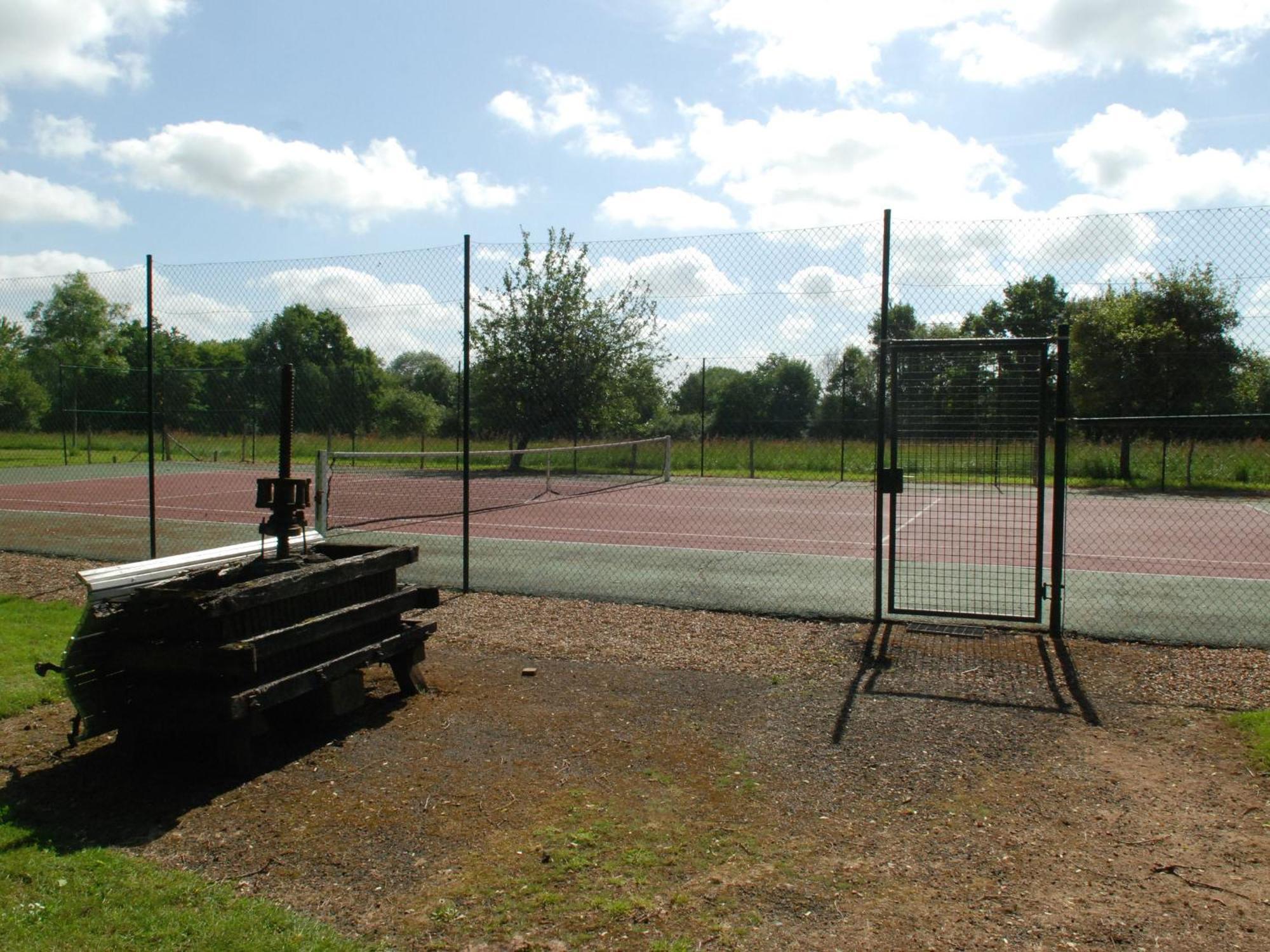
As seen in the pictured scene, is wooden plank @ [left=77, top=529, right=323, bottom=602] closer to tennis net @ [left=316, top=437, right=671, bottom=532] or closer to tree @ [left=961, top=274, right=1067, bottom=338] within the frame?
tree @ [left=961, top=274, right=1067, bottom=338]

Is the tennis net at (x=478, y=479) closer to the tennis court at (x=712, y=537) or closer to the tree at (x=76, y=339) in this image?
the tennis court at (x=712, y=537)

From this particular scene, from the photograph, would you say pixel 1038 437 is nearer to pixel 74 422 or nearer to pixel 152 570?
pixel 152 570

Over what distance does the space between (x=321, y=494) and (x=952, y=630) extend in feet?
19.3

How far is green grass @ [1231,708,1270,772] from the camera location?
4.66 m

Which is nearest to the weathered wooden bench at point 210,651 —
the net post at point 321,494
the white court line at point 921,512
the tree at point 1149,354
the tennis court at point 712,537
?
the tennis court at point 712,537

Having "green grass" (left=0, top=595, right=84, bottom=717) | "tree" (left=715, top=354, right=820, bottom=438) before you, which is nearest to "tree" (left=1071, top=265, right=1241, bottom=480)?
"tree" (left=715, top=354, right=820, bottom=438)

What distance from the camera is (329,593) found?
5.18m

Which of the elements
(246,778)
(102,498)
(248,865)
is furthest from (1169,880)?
(102,498)

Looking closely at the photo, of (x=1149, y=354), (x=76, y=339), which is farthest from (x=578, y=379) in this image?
(x=76, y=339)

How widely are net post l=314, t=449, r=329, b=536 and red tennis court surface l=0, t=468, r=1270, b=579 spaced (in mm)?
3861

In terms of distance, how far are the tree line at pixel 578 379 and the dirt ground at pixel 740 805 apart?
5.87m

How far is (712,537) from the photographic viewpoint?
13852mm

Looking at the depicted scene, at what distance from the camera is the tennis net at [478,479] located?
16.4 meters

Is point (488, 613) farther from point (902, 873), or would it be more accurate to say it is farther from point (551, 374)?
point (551, 374)
